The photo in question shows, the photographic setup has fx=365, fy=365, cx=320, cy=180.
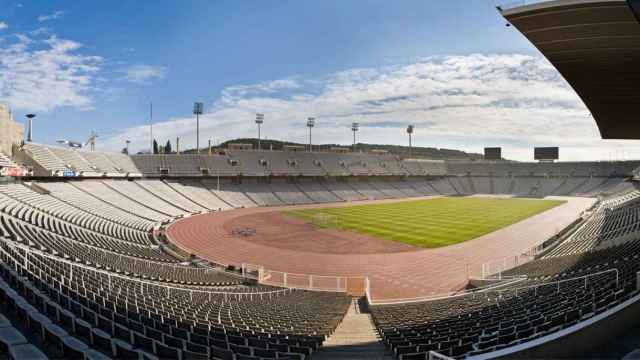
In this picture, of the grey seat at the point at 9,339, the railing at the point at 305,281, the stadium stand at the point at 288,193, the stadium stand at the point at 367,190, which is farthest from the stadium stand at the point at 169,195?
the grey seat at the point at 9,339

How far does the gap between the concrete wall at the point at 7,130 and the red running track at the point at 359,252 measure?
17.7m

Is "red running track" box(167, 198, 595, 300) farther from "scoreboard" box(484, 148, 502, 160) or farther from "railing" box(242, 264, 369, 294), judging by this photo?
"scoreboard" box(484, 148, 502, 160)

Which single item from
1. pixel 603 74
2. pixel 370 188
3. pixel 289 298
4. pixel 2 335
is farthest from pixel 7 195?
pixel 370 188

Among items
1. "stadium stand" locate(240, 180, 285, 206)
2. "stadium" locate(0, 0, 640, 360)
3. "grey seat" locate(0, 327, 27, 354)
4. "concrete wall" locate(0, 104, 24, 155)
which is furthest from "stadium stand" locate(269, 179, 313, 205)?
"grey seat" locate(0, 327, 27, 354)

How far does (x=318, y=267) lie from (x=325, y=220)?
778 inches

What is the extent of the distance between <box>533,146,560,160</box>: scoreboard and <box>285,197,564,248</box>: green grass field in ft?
144

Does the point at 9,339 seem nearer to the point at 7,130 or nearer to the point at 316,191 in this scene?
the point at 7,130

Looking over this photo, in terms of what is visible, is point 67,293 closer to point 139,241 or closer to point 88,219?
point 139,241

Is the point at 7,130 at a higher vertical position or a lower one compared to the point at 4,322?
higher

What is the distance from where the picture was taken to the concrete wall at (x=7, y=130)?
3514cm

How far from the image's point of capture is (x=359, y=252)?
27.8 m

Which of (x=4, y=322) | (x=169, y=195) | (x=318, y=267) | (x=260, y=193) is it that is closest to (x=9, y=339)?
(x=4, y=322)

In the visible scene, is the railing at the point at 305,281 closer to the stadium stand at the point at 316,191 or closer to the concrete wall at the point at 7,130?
the concrete wall at the point at 7,130

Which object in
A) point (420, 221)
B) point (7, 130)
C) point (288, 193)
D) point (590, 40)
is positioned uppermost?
point (7, 130)
